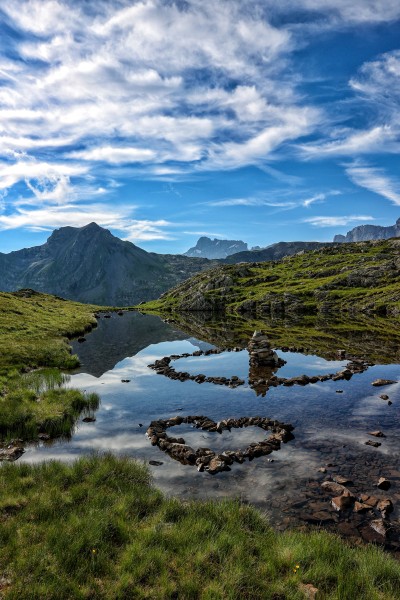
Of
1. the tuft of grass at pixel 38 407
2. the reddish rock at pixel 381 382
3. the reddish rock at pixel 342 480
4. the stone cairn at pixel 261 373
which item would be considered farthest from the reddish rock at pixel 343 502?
the reddish rock at pixel 381 382

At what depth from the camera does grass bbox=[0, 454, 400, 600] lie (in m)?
10.4

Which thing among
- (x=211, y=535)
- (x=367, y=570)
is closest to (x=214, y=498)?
(x=211, y=535)

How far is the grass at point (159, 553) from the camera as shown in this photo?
10.4m

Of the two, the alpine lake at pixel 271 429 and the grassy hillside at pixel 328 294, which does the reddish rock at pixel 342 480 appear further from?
the grassy hillside at pixel 328 294

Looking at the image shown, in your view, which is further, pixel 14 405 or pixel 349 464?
pixel 14 405

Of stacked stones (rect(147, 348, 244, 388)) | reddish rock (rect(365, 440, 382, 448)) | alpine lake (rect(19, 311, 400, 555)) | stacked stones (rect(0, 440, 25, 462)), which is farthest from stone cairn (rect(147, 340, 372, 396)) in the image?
stacked stones (rect(0, 440, 25, 462))

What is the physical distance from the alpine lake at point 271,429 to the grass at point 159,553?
7.88ft

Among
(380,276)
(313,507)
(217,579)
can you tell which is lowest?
(313,507)

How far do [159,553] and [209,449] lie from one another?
1113 centimetres

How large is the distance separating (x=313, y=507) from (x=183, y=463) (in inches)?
304

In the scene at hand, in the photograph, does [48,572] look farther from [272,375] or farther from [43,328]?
[43,328]

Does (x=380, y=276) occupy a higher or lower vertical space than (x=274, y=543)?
higher

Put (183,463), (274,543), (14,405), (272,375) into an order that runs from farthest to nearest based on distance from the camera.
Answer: (272,375), (14,405), (183,463), (274,543)

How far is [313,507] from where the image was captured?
53.2 ft
